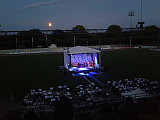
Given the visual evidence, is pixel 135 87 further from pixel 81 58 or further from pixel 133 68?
pixel 81 58

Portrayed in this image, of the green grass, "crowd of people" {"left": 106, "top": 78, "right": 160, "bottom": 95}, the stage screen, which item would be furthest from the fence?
"crowd of people" {"left": 106, "top": 78, "right": 160, "bottom": 95}

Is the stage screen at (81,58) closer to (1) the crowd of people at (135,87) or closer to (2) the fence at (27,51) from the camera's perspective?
(1) the crowd of people at (135,87)

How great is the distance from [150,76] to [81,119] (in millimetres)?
13041

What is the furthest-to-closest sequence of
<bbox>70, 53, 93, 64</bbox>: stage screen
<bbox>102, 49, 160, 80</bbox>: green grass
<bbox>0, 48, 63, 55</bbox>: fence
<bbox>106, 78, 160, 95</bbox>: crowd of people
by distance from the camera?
<bbox>0, 48, 63, 55</bbox>: fence, <bbox>70, 53, 93, 64</bbox>: stage screen, <bbox>102, 49, 160, 80</bbox>: green grass, <bbox>106, 78, 160, 95</bbox>: crowd of people

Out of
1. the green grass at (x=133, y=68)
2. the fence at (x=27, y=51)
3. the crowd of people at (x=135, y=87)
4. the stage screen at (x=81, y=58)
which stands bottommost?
the crowd of people at (x=135, y=87)

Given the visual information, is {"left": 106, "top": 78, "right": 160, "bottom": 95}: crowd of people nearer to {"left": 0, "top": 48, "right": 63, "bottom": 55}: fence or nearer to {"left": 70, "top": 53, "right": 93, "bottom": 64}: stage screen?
{"left": 70, "top": 53, "right": 93, "bottom": 64}: stage screen

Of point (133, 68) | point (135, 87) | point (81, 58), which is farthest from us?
point (81, 58)

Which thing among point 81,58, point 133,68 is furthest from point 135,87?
point 81,58

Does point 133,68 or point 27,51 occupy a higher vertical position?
point 27,51

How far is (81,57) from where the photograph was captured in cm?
2197

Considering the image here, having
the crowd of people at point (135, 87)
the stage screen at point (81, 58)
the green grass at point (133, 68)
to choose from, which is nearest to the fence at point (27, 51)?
the green grass at point (133, 68)

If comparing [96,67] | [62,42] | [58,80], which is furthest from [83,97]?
[62,42]

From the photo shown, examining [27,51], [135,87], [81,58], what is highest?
[27,51]

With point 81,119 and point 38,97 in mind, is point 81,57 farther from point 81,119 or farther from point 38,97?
point 81,119
